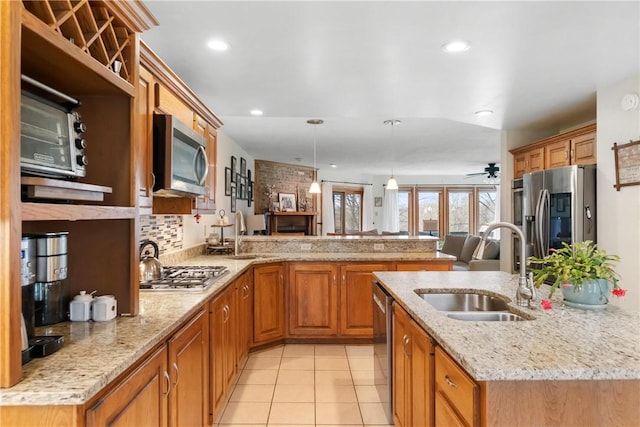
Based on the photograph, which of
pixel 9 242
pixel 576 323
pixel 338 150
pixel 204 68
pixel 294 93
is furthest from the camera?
pixel 338 150

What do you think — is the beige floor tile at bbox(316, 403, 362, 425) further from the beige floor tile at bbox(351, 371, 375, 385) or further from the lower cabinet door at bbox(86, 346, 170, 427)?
the lower cabinet door at bbox(86, 346, 170, 427)

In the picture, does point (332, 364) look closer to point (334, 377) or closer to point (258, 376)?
point (334, 377)

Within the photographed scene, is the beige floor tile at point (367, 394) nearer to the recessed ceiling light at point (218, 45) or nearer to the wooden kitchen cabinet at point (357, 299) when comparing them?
the wooden kitchen cabinet at point (357, 299)

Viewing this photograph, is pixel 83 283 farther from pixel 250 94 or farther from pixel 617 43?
pixel 617 43

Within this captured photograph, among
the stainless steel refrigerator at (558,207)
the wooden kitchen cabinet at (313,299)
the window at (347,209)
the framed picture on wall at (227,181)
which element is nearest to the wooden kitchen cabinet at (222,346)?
the wooden kitchen cabinet at (313,299)

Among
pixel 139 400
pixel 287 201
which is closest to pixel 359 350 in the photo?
pixel 139 400

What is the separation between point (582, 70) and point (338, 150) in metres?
4.54

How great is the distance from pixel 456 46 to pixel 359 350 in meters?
2.74

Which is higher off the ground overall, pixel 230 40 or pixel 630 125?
pixel 230 40

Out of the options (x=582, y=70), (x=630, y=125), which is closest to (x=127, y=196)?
(x=582, y=70)

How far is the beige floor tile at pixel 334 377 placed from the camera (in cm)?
307

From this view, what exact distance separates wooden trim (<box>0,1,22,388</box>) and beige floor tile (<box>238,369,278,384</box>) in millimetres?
2296

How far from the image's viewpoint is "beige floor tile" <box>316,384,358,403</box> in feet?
9.09

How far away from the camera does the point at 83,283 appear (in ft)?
5.28
